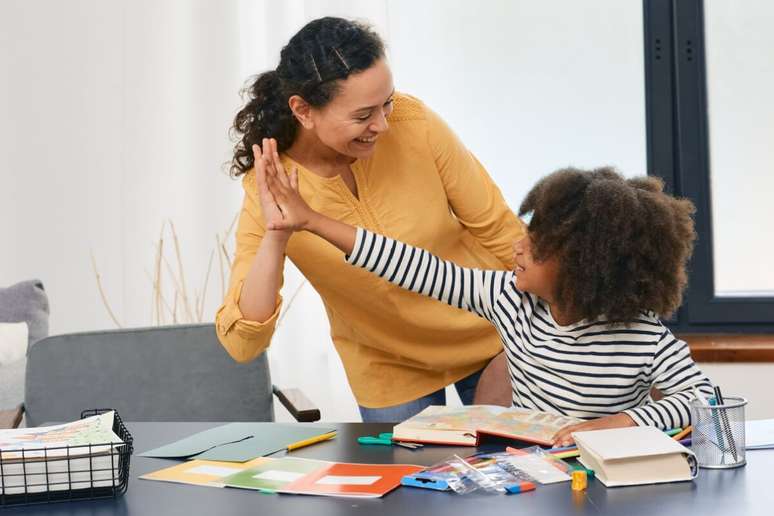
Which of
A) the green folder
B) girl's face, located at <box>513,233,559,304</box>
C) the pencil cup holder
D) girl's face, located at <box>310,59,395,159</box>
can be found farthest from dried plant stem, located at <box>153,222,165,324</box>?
the pencil cup holder

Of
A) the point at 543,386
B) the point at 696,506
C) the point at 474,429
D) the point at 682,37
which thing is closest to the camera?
the point at 696,506

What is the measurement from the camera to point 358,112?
183cm

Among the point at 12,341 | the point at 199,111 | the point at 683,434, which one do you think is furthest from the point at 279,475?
the point at 199,111

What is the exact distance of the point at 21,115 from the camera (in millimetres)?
3693

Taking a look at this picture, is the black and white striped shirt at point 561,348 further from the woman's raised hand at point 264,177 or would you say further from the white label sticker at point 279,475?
the white label sticker at point 279,475

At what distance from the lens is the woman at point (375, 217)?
1875 mm

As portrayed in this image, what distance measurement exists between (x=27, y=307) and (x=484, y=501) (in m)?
2.18

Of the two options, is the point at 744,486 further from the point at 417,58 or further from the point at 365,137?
the point at 417,58

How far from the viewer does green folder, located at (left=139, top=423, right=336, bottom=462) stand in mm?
1531

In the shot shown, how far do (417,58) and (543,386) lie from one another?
6.21 feet

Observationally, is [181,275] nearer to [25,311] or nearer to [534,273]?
[25,311]

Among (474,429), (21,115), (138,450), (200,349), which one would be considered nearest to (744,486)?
(474,429)

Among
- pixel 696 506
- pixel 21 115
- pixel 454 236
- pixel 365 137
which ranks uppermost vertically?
pixel 21 115

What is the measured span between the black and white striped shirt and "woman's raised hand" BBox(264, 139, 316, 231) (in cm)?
12
